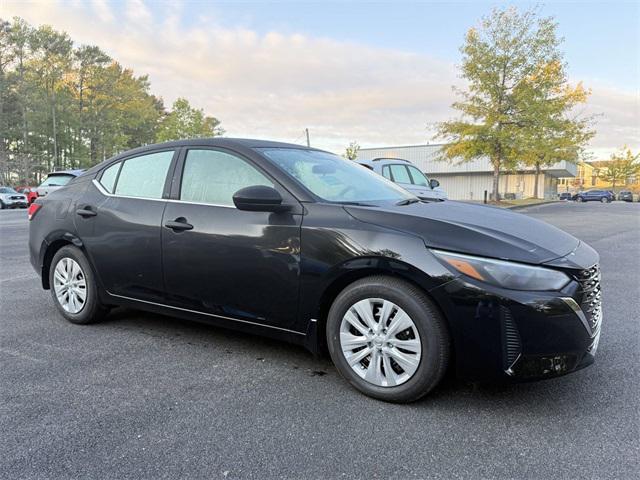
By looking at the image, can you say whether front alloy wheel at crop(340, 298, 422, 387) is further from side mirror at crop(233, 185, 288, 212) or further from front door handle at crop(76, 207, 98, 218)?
front door handle at crop(76, 207, 98, 218)

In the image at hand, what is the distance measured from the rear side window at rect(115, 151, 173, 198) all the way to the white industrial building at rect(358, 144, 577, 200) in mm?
44236

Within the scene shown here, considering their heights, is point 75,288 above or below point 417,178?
below

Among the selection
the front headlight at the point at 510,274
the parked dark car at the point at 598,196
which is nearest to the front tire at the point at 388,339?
the front headlight at the point at 510,274

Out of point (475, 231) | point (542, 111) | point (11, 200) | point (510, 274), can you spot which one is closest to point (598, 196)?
point (542, 111)

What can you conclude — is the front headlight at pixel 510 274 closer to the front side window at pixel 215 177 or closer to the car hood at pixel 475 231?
the car hood at pixel 475 231

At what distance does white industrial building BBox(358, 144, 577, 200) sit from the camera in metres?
47.6

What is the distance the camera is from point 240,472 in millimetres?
2082

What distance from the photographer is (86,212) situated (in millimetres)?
4027

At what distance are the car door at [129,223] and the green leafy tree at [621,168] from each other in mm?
88406

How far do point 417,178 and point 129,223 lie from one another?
824cm

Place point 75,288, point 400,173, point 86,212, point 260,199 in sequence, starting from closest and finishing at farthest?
point 260,199 < point 86,212 < point 75,288 < point 400,173

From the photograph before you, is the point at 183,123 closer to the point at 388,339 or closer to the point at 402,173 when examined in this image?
the point at 402,173

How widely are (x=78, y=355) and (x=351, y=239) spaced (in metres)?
2.26

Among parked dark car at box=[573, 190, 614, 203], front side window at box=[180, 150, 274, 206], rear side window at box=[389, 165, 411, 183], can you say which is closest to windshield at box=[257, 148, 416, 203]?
front side window at box=[180, 150, 274, 206]
